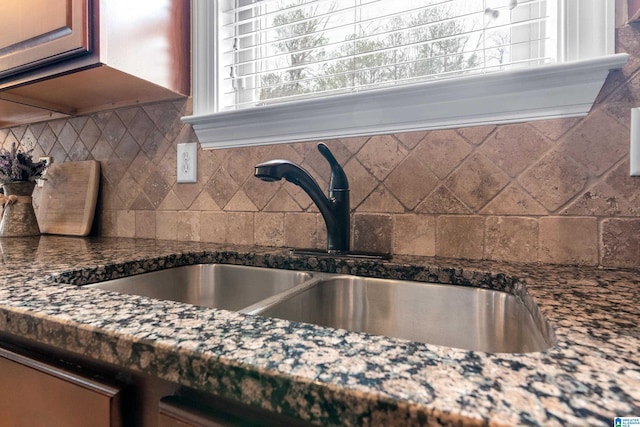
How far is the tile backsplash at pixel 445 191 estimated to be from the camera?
0.76 meters

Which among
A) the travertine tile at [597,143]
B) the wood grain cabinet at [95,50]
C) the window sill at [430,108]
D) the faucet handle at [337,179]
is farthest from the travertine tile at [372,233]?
the wood grain cabinet at [95,50]

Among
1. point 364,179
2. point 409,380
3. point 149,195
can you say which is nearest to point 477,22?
point 364,179

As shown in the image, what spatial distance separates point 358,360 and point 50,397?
44cm

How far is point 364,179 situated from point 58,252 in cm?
90

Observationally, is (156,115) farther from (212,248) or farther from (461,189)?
(461,189)

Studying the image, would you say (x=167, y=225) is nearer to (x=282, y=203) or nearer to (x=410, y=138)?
(x=282, y=203)

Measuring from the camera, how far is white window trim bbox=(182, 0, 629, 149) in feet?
2.53

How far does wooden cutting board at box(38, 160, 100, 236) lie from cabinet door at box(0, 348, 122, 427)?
3.56 feet

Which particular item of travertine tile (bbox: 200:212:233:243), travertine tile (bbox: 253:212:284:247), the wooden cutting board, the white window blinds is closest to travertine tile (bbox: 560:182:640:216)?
the white window blinds

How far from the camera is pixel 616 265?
75 cm

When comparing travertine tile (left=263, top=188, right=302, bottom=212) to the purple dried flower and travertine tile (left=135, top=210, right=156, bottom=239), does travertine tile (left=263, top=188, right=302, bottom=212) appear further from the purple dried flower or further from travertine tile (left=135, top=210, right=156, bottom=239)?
the purple dried flower

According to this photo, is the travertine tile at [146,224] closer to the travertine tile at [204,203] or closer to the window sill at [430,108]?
the travertine tile at [204,203]

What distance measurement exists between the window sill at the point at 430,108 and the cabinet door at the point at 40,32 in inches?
15.7

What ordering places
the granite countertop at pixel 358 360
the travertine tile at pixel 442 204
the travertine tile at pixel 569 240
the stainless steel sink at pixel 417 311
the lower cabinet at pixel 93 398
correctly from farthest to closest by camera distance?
the travertine tile at pixel 442 204 < the travertine tile at pixel 569 240 < the stainless steel sink at pixel 417 311 < the lower cabinet at pixel 93 398 < the granite countertop at pixel 358 360
